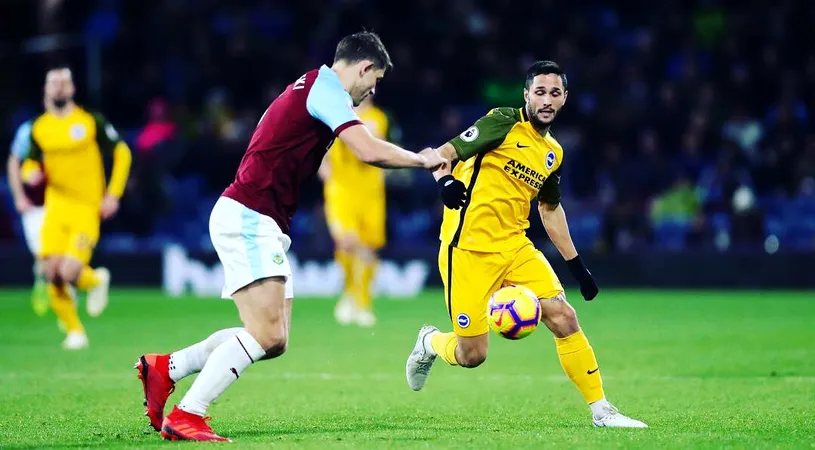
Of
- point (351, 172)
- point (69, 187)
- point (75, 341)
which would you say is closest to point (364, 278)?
point (351, 172)

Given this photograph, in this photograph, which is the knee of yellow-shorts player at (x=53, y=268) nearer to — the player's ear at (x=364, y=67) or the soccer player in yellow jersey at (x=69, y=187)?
the soccer player in yellow jersey at (x=69, y=187)

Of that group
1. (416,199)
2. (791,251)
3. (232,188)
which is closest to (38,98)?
(416,199)

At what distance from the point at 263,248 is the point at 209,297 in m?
12.8

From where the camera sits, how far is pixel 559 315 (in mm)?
7375

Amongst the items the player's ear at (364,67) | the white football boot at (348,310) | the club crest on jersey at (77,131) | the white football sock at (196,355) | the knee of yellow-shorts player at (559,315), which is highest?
the club crest on jersey at (77,131)

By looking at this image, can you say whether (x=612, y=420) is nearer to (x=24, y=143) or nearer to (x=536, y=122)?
(x=536, y=122)

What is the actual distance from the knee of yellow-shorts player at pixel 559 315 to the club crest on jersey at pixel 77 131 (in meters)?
6.54

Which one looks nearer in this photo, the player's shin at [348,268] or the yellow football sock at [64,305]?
the yellow football sock at [64,305]

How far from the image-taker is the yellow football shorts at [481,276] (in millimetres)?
7590

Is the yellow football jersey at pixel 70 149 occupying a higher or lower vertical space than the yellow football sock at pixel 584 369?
higher

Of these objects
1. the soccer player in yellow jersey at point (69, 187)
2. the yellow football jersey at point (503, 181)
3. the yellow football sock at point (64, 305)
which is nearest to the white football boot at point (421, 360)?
the yellow football jersey at point (503, 181)

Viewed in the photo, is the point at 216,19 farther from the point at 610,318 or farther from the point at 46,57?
the point at 610,318

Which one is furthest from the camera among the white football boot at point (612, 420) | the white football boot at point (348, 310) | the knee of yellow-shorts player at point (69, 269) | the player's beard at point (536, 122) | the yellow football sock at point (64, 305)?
the white football boot at point (348, 310)

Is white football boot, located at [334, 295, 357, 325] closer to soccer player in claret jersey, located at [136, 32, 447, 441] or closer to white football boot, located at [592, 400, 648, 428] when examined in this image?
white football boot, located at [592, 400, 648, 428]
